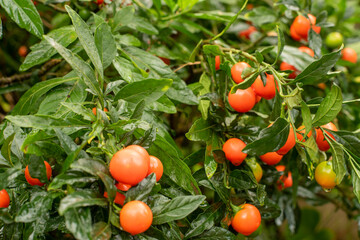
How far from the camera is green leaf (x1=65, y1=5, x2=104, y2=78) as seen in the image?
474mm

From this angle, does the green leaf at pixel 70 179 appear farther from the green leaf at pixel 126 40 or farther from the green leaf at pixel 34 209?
the green leaf at pixel 126 40

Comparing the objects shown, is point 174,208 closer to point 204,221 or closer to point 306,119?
point 204,221

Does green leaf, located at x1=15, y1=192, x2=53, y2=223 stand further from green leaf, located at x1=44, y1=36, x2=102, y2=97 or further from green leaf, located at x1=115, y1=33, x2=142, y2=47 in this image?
green leaf, located at x1=115, y1=33, x2=142, y2=47

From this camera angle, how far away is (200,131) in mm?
593

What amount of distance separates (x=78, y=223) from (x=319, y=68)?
1.38ft

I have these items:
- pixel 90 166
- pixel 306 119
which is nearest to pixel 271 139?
pixel 306 119

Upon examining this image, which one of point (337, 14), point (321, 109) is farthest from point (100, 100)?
point (337, 14)

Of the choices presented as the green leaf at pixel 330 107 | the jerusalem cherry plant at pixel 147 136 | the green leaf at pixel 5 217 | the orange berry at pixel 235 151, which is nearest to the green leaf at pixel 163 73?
the jerusalem cherry plant at pixel 147 136

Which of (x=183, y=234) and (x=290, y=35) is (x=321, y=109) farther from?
(x=290, y=35)

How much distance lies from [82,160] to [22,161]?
0.46 ft

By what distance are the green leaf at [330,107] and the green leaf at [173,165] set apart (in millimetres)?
216

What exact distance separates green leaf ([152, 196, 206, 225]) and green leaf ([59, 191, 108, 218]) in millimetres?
73

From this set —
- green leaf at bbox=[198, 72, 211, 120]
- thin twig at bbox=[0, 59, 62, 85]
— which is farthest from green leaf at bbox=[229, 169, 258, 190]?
thin twig at bbox=[0, 59, 62, 85]

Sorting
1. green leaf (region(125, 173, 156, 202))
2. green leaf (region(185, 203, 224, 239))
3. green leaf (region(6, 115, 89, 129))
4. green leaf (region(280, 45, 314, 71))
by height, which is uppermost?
green leaf (region(6, 115, 89, 129))
